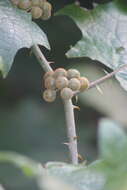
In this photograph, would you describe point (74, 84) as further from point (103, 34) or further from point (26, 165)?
point (26, 165)

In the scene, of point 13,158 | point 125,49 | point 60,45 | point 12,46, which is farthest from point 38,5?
point 60,45

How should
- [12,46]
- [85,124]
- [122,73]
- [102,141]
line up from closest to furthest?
[102,141]
[12,46]
[122,73]
[85,124]

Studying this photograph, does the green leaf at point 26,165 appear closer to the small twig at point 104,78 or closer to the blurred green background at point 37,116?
the small twig at point 104,78

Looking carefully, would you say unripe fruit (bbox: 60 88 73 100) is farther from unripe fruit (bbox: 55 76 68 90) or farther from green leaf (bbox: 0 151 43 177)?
green leaf (bbox: 0 151 43 177)

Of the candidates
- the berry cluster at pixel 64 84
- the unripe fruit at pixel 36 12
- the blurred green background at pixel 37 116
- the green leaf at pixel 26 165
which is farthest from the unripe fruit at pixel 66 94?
the blurred green background at pixel 37 116

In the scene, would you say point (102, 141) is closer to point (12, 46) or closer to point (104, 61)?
point (12, 46)

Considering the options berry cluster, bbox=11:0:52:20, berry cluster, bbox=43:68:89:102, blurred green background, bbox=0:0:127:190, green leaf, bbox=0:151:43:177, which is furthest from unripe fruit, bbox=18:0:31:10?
blurred green background, bbox=0:0:127:190
